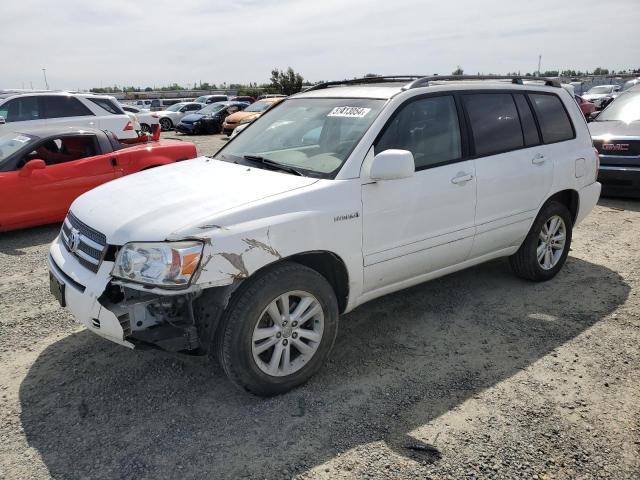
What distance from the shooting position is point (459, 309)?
448 centimetres

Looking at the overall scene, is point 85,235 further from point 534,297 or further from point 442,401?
point 534,297

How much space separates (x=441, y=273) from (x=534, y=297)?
1174mm

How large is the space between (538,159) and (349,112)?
1.84 meters

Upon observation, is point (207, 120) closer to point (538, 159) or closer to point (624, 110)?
point (624, 110)

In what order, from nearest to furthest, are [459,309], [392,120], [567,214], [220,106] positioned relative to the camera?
[392,120]
[459,309]
[567,214]
[220,106]

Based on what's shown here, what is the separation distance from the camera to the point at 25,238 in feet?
21.6

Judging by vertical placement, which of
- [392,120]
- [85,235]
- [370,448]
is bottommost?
[370,448]

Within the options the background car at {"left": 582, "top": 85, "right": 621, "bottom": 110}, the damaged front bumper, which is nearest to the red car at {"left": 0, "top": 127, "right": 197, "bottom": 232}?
the damaged front bumper

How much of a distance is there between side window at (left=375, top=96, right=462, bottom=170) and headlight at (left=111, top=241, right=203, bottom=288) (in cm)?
147

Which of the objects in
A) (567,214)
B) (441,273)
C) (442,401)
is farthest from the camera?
(567,214)

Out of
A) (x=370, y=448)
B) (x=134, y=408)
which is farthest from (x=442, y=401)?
(x=134, y=408)

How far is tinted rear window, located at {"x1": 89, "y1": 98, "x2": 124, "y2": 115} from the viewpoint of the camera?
11156 millimetres

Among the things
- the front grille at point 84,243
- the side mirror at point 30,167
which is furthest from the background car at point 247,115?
the front grille at point 84,243

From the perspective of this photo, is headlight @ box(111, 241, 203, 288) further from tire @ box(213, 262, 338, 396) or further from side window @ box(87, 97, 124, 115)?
side window @ box(87, 97, 124, 115)
